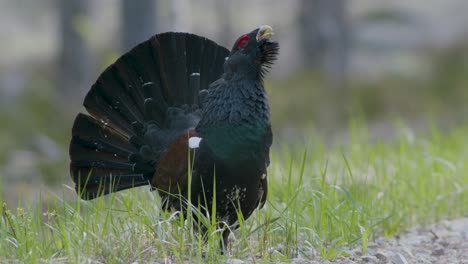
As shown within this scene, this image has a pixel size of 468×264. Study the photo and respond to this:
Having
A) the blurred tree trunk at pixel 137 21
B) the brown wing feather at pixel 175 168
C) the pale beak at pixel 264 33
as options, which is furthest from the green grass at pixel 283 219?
the blurred tree trunk at pixel 137 21

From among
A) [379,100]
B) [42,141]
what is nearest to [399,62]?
[379,100]

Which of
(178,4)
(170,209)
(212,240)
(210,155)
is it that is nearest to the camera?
(212,240)

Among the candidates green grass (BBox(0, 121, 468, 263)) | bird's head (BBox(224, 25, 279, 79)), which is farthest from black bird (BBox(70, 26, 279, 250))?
green grass (BBox(0, 121, 468, 263))

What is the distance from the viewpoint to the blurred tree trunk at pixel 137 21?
409 inches

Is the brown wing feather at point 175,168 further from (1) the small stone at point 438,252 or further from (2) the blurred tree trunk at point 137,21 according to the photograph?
(2) the blurred tree trunk at point 137,21

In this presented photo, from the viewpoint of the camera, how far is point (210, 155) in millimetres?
4469

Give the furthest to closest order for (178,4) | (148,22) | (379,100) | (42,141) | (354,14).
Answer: (354,14) < (379,100) < (42,141) < (148,22) < (178,4)

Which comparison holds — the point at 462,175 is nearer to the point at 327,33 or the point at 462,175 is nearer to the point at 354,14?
the point at 327,33

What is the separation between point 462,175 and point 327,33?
11.1 meters

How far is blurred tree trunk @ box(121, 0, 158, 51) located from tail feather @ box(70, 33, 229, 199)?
4.90 meters

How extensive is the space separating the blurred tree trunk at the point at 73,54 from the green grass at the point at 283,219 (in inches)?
409

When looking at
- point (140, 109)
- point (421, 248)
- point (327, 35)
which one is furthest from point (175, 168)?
point (327, 35)

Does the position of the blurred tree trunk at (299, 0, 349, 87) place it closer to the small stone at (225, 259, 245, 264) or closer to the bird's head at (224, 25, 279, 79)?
the bird's head at (224, 25, 279, 79)

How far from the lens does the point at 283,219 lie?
15.4ft
